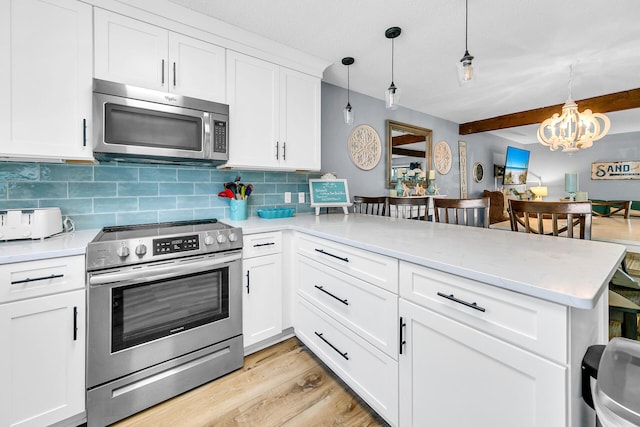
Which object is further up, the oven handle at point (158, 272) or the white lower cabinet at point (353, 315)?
the oven handle at point (158, 272)

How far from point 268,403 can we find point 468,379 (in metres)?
1.10

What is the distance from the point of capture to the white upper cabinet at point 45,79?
137 cm

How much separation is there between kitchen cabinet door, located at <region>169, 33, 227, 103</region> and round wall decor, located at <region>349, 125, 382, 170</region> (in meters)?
1.70

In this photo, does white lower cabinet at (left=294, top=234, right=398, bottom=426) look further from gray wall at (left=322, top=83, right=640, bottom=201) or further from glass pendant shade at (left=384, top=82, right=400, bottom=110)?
gray wall at (left=322, top=83, right=640, bottom=201)

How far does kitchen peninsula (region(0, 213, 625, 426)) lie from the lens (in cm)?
78

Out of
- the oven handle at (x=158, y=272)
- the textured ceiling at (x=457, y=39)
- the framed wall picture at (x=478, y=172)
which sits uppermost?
the textured ceiling at (x=457, y=39)

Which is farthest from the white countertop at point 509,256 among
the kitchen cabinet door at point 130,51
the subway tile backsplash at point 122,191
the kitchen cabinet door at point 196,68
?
the kitchen cabinet door at point 130,51

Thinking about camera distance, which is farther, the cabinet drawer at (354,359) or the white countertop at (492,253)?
the cabinet drawer at (354,359)

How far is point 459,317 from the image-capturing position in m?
0.99

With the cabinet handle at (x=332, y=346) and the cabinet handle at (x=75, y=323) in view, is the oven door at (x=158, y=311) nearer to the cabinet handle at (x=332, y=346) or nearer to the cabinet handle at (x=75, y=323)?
the cabinet handle at (x=75, y=323)

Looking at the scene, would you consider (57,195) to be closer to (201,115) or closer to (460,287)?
(201,115)

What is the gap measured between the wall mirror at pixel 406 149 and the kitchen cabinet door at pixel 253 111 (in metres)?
1.91

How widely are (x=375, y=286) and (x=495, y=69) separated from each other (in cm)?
273

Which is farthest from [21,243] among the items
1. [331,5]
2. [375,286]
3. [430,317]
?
[331,5]
